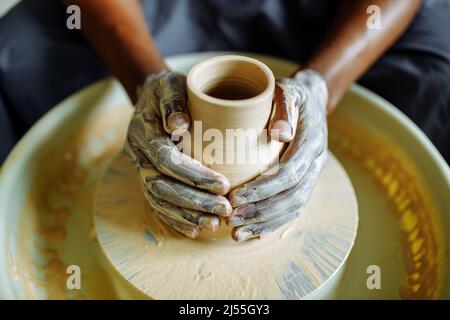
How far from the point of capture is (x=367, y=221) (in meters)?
1.54

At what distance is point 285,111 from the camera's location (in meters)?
1.14

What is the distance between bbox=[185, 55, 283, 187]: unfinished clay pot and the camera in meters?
1.05

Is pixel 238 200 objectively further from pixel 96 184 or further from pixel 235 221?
pixel 96 184

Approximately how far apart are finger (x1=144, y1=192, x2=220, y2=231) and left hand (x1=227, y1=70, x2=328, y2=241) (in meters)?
0.04

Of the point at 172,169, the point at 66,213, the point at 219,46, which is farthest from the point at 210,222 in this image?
the point at 219,46

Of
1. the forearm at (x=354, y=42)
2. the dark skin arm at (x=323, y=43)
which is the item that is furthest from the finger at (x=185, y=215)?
the forearm at (x=354, y=42)

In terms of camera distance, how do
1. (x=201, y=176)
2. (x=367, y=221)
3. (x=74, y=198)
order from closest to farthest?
(x=201, y=176)
(x=367, y=221)
(x=74, y=198)

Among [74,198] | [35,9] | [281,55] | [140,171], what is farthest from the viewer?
[281,55]

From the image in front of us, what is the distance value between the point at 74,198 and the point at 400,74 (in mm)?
1218

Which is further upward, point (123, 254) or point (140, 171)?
point (140, 171)

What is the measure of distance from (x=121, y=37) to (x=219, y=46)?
0.50 meters
